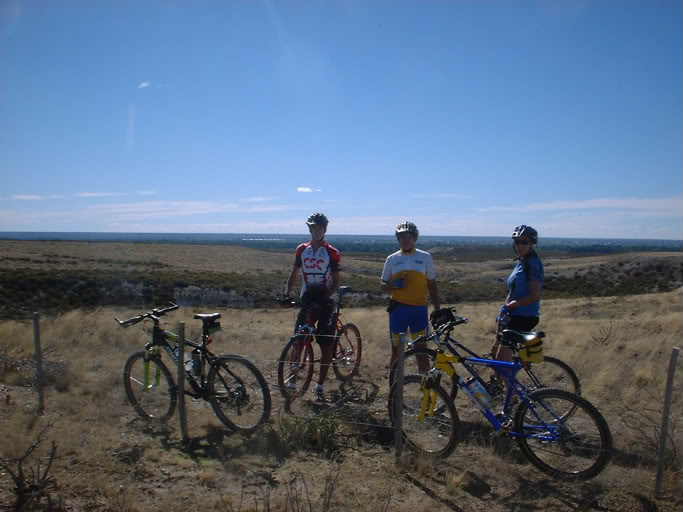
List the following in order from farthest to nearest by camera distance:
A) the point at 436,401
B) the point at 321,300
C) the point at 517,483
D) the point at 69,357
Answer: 1. the point at 69,357
2. the point at 321,300
3. the point at 436,401
4. the point at 517,483

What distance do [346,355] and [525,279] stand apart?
291 cm

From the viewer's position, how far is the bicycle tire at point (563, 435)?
370 centimetres

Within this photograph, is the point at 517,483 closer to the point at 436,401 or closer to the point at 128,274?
the point at 436,401

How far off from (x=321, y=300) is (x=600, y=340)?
18.3 ft

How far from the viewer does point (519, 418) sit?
3.98 meters

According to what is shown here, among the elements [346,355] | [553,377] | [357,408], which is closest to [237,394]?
[357,408]

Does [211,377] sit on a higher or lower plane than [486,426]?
higher

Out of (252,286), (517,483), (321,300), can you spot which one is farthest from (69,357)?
(252,286)

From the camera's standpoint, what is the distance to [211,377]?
4.82 metres

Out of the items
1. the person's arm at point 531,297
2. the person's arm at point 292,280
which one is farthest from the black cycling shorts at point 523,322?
the person's arm at point 292,280

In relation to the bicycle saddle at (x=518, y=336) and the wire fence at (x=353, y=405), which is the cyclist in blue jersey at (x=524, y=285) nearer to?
the bicycle saddle at (x=518, y=336)

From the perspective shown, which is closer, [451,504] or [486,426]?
[451,504]

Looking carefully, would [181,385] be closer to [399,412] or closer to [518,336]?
[399,412]

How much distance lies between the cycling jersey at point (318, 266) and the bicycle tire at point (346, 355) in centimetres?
106
